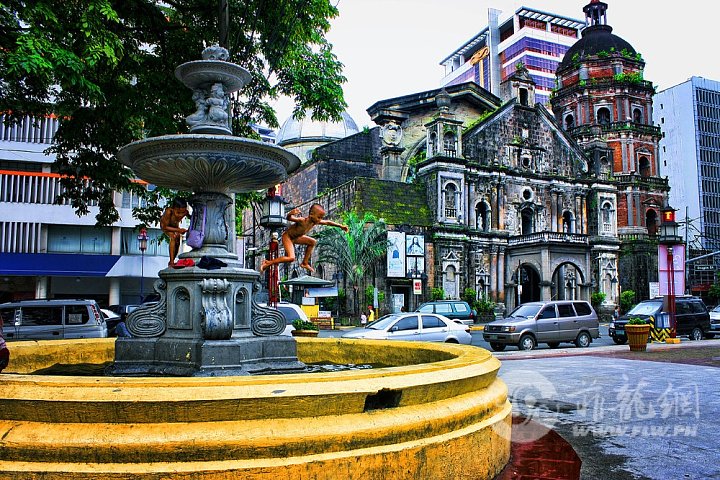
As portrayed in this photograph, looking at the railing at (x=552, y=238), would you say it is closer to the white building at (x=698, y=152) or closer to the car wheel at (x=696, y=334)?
the car wheel at (x=696, y=334)

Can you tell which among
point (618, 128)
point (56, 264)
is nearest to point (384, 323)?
point (56, 264)

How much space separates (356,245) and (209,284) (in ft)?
93.7

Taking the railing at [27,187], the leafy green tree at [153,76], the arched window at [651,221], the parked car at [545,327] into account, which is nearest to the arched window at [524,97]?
the arched window at [651,221]

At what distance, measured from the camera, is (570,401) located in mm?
8570

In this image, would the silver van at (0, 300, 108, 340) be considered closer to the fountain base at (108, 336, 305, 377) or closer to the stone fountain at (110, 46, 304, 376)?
the stone fountain at (110, 46, 304, 376)

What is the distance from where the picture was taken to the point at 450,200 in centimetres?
3931

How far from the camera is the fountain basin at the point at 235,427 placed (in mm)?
3090

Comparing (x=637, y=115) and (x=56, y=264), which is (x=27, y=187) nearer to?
(x=56, y=264)

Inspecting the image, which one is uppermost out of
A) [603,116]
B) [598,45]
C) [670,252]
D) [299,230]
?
[598,45]

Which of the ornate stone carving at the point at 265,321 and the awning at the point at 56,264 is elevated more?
the awning at the point at 56,264

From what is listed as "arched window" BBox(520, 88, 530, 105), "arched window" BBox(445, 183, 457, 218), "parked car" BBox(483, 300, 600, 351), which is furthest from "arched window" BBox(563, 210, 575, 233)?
"parked car" BBox(483, 300, 600, 351)

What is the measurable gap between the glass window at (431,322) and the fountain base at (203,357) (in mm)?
11356

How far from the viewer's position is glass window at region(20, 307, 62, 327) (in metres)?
14.9

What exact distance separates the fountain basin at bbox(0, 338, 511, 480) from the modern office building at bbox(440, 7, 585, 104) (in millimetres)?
95155
